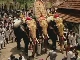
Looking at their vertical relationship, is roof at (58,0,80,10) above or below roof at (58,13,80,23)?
above

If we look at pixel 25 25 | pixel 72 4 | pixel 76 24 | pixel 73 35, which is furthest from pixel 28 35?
pixel 72 4

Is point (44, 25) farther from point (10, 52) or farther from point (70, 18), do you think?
point (70, 18)

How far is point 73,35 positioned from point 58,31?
3.67ft

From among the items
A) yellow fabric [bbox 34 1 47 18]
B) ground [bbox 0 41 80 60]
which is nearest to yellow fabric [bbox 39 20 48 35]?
yellow fabric [bbox 34 1 47 18]

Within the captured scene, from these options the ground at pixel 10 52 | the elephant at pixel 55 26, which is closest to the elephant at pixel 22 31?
the ground at pixel 10 52

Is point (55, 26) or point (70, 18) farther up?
point (55, 26)

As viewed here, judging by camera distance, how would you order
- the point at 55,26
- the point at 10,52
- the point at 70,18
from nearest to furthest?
the point at 55,26
the point at 10,52
the point at 70,18

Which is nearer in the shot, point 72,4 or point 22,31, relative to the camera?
point 22,31

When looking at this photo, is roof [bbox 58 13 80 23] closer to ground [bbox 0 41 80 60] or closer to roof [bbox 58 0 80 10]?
roof [bbox 58 0 80 10]

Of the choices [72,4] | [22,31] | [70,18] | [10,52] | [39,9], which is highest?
[39,9]

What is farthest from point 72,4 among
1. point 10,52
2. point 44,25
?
point 10,52

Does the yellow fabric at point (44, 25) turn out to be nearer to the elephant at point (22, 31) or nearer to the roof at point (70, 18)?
the elephant at point (22, 31)

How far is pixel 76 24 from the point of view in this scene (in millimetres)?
14086

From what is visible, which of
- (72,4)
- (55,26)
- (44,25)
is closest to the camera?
(44,25)
